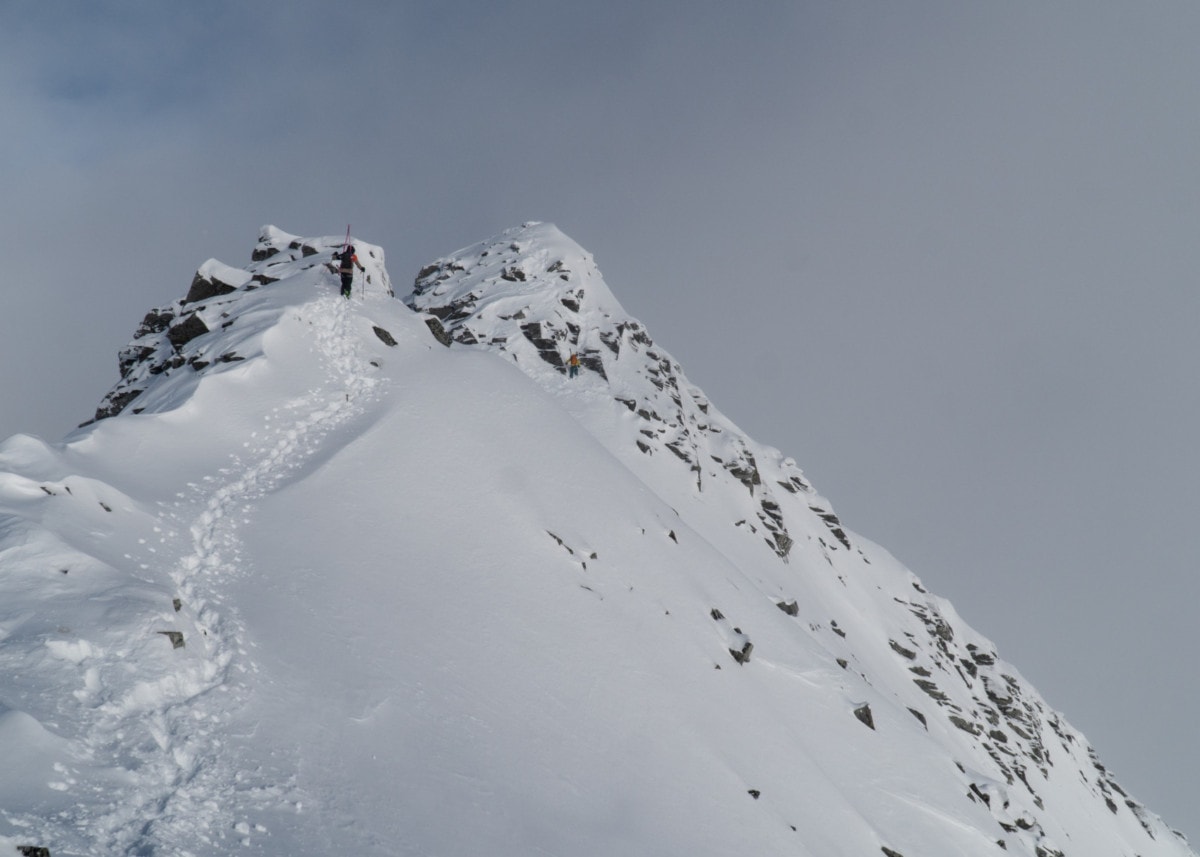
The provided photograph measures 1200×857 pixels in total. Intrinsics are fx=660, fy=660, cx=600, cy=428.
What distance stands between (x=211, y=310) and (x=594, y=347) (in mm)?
25975

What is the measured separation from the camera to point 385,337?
28.6 metres

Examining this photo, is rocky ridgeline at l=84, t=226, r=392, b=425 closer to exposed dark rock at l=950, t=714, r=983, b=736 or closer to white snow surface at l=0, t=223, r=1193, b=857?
white snow surface at l=0, t=223, r=1193, b=857

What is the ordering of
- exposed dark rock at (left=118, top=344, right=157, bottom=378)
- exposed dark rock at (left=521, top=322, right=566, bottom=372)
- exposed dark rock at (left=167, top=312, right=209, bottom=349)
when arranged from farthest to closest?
1. exposed dark rock at (left=521, top=322, right=566, bottom=372)
2. exposed dark rock at (left=118, top=344, right=157, bottom=378)
3. exposed dark rock at (left=167, top=312, right=209, bottom=349)

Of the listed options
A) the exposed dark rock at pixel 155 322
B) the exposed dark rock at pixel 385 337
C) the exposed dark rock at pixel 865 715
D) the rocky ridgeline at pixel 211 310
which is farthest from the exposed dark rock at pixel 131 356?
the exposed dark rock at pixel 865 715

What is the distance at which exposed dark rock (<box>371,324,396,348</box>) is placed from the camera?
2836 cm

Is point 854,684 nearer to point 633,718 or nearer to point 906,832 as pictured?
point 906,832

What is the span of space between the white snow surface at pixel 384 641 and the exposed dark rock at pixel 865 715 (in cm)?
11

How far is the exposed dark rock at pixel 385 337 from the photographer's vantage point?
28.4 metres

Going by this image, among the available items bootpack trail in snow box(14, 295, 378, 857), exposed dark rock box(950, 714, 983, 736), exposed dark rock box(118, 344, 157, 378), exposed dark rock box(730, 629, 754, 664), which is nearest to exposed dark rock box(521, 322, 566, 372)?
exposed dark rock box(118, 344, 157, 378)

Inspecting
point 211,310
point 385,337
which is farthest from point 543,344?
point 211,310

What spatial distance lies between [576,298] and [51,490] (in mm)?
42856

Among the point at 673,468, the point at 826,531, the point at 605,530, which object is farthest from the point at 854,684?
the point at 826,531

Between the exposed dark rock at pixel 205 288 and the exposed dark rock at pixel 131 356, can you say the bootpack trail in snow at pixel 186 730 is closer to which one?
the exposed dark rock at pixel 131 356

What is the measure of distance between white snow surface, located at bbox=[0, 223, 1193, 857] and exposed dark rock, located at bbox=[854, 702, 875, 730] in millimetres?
113
